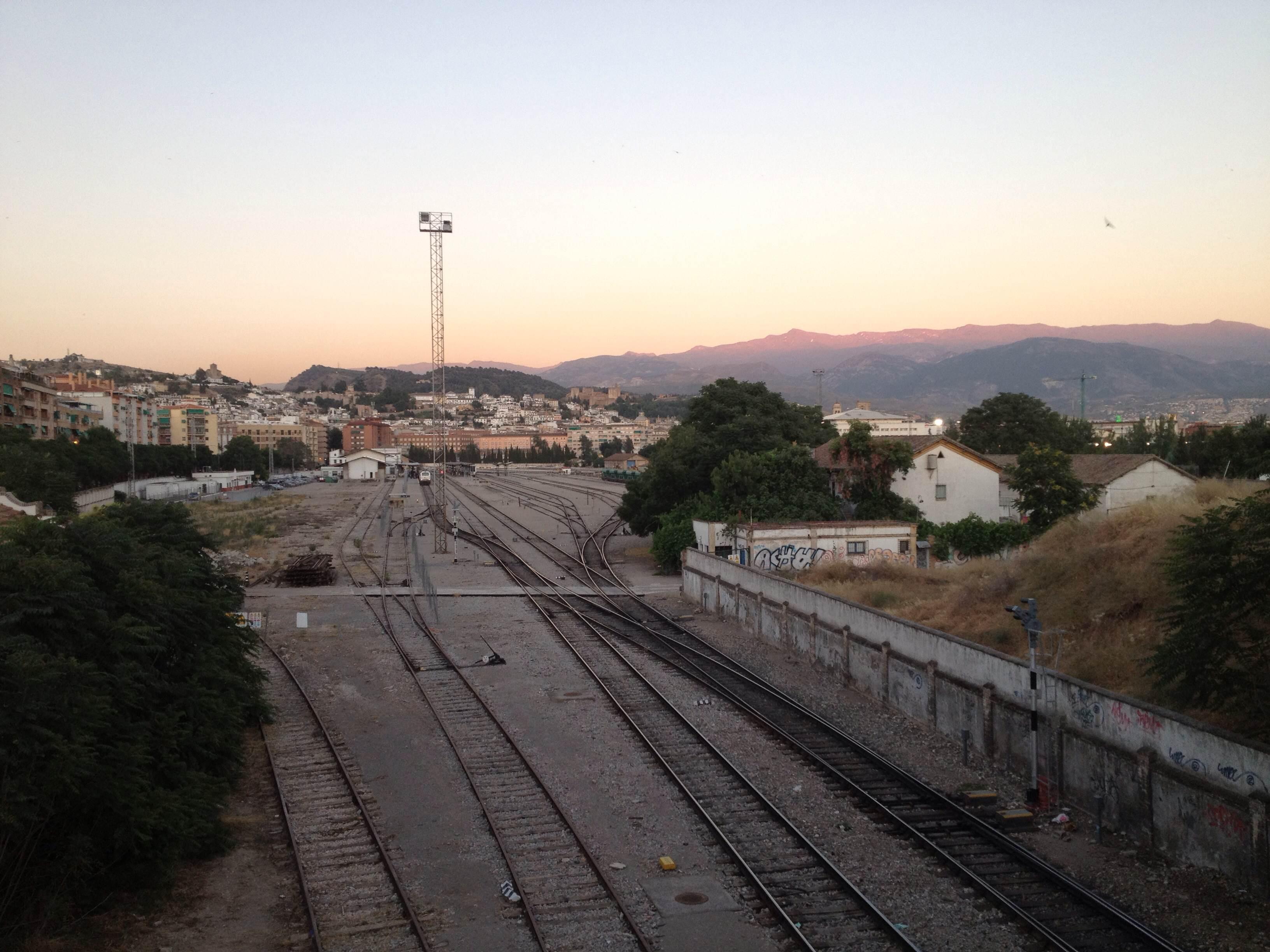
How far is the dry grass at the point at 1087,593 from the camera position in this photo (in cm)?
1341

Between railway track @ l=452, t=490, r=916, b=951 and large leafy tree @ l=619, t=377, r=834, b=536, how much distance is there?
786 inches

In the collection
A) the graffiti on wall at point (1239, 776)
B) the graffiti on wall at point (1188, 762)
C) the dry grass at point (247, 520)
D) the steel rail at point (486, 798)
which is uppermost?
the graffiti on wall at point (1239, 776)

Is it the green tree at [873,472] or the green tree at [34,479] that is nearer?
the green tree at [873,472]

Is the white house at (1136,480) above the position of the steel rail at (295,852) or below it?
above

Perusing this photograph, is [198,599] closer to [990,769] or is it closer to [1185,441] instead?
[990,769]

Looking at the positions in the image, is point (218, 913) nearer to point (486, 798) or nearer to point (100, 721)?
point (100, 721)

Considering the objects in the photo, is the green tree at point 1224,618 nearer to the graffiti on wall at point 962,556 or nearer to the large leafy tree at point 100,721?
the large leafy tree at point 100,721

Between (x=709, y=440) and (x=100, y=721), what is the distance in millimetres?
31733

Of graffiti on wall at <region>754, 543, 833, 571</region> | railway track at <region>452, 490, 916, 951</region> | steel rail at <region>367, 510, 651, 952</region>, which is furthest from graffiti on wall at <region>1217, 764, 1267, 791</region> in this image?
graffiti on wall at <region>754, 543, 833, 571</region>

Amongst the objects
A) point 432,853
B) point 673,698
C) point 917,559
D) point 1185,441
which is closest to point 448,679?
point 673,698

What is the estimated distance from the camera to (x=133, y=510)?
1485 cm

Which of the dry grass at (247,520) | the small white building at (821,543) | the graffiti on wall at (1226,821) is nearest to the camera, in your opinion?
the graffiti on wall at (1226,821)

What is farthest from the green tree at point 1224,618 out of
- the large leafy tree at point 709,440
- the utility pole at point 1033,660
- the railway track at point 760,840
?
the large leafy tree at point 709,440

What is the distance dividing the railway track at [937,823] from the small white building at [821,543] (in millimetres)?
6859
